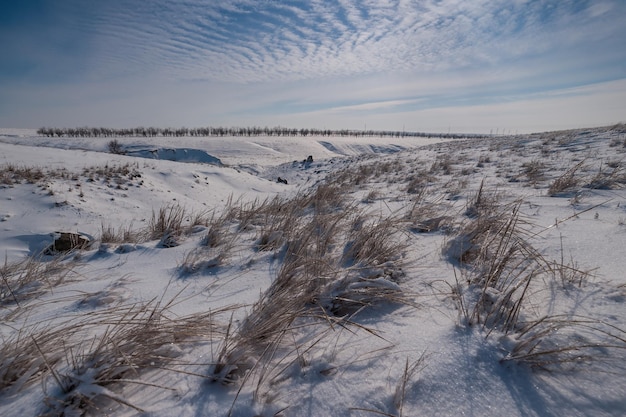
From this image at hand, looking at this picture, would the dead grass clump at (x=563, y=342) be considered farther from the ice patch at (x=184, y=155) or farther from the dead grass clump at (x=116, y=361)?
the ice patch at (x=184, y=155)

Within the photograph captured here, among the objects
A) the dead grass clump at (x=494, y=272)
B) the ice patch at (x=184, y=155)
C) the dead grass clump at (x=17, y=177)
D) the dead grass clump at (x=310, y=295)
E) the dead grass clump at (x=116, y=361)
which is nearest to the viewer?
the dead grass clump at (x=116, y=361)

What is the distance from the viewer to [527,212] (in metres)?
2.72

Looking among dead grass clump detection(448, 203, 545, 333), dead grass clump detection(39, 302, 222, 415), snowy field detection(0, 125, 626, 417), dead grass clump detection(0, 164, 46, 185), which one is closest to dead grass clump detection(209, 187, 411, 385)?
snowy field detection(0, 125, 626, 417)

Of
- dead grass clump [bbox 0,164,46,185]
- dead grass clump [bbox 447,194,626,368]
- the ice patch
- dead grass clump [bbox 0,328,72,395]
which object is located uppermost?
dead grass clump [bbox 447,194,626,368]

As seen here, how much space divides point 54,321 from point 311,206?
3011 millimetres

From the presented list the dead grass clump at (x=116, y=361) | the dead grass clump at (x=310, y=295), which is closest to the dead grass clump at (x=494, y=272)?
the dead grass clump at (x=310, y=295)

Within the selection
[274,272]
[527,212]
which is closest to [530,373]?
[274,272]

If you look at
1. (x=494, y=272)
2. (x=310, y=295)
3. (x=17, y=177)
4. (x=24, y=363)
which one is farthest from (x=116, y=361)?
(x=17, y=177)

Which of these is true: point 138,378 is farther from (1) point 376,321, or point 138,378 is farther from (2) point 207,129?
(2) point 207,129

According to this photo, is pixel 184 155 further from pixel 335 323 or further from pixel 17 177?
pixel 335 323

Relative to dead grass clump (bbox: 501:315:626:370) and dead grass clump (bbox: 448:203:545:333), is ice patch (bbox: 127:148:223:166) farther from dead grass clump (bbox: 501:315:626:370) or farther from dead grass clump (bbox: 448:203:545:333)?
dead grass clump (bbox: 501:315:626:370)

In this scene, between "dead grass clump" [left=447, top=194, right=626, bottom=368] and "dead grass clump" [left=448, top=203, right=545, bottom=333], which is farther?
"dead grass clump" [left=448, top=203, right=545, bottom=333]

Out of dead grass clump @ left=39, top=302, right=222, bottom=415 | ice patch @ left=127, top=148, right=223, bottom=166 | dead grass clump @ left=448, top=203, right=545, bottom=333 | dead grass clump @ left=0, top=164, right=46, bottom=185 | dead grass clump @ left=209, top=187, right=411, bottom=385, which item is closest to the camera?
dead grass clump @ left=39, top=302, right=222, bottom=415

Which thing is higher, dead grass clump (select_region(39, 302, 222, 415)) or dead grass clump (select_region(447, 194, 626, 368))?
dead grass clump (select_region(447, 194, 626, 368))
